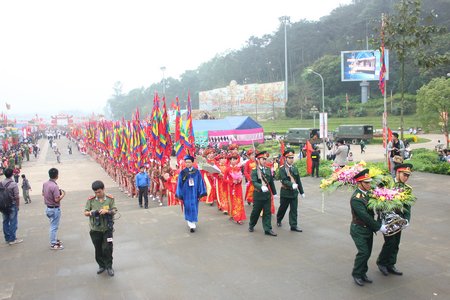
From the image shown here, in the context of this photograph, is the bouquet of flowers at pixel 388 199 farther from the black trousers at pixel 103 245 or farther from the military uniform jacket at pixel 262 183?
the black trousers at pixel 103 245

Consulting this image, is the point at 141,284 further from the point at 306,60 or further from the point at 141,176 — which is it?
the point at 306,60

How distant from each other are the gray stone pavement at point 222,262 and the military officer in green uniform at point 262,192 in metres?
0.23

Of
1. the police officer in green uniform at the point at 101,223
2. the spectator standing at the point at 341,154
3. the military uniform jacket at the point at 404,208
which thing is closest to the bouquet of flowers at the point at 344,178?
the military uniform jacket at the point at 404,208

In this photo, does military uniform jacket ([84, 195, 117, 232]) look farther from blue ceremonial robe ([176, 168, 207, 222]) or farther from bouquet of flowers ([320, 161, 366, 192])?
bouquet of flowers ([320, 161, 366, 192])

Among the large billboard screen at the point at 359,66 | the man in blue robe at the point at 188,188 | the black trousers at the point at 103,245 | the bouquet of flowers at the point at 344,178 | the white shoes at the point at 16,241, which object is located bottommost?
the white shoes at the point at 16,241

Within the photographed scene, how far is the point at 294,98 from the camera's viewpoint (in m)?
62.6

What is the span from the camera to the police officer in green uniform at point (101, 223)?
5.20 metres

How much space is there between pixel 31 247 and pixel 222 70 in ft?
303

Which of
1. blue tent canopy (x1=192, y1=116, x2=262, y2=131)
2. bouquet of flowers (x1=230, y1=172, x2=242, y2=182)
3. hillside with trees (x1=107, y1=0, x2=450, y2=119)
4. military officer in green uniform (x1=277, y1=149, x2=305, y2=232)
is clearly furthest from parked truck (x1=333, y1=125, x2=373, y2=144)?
military officer in green uniform (x1=277, y1=149, x2=305, y2=232)

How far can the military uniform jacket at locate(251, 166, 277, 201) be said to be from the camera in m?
6.84

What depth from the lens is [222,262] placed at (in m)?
5.61

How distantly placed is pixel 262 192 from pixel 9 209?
→ 4435 mm

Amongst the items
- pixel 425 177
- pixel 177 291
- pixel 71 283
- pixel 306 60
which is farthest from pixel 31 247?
pixel 306 60

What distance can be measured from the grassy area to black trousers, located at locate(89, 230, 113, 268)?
1740 inches
